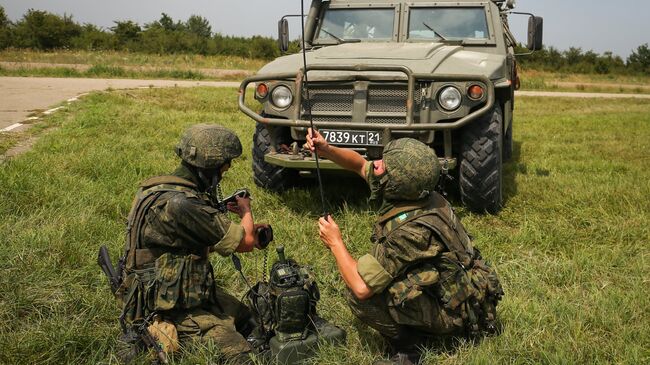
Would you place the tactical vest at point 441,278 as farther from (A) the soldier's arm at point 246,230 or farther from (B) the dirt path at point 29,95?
(B) the dirt path at point 29,95

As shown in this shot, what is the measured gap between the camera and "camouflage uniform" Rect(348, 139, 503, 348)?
2422 mm

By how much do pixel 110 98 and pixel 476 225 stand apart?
29.2 feet

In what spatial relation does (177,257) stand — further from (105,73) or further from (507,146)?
(105,73)

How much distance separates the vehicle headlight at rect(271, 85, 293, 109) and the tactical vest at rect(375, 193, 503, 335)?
226 cm

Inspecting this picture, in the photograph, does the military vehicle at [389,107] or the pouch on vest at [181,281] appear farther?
the military vehicle at [389,107]

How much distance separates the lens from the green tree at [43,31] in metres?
37.0

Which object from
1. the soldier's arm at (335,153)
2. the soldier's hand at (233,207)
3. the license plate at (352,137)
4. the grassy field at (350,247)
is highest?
the soldier's arm at (335,153)

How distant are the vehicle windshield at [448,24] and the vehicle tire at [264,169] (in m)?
1.60

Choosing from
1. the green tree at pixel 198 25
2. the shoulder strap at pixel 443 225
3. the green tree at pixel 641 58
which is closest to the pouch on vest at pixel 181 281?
the shoulder strap at pixel 443 225

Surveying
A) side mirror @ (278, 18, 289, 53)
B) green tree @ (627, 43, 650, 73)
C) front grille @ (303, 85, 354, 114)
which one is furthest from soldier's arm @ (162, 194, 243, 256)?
green tree @ (627, 43, 650, 73)

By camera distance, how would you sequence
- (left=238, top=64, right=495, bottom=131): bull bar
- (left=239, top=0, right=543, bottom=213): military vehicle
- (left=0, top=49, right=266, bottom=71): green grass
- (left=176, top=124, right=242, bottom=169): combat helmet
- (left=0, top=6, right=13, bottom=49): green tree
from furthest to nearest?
1. (left=0, top=6, right=13, bottom=49): green tree
2. (left=0, top=49, right=266, bottom=71): green grass
3. (left=239, top=0, right=543, bottom=213): military vehicle
4. (left=238, top=64, right=495, bottom=131): bull bar
5. (left=176, top=124, right=242, bottom=169): combat helmet

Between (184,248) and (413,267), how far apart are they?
92cm

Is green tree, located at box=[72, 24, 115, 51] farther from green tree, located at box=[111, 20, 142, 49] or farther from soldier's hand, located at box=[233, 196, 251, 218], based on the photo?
soldier's hand, located at box=[233, 196, 251, 218]

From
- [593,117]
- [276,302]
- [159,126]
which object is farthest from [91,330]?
[593,117]
